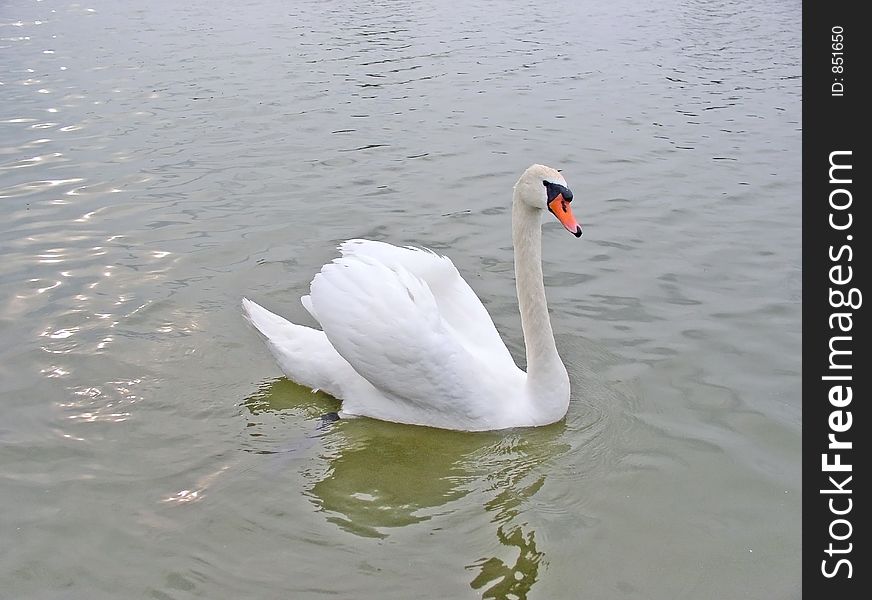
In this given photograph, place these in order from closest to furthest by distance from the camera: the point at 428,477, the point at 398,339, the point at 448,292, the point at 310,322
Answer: the point at 398,339 → the point at 428,477 → the point at 448,292 → the point at 310,322

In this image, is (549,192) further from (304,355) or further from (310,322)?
Result: (310,322)

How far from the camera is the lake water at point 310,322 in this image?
460 centimetres

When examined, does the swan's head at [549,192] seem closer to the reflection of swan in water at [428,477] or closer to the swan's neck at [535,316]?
the swan's neck at [535,316]

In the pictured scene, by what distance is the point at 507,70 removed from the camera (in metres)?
14.7

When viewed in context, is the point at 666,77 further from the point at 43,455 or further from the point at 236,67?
the point at 43,455

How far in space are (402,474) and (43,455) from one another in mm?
1923

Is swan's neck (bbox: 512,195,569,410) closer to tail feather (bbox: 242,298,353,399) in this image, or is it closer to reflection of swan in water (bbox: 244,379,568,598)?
reflection of swan in water (bbox: 244,379,568,598)

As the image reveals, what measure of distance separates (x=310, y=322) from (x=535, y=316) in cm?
195

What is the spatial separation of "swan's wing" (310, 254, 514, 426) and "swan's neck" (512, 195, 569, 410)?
0.92ft

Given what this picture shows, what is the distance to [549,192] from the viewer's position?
5.20m
